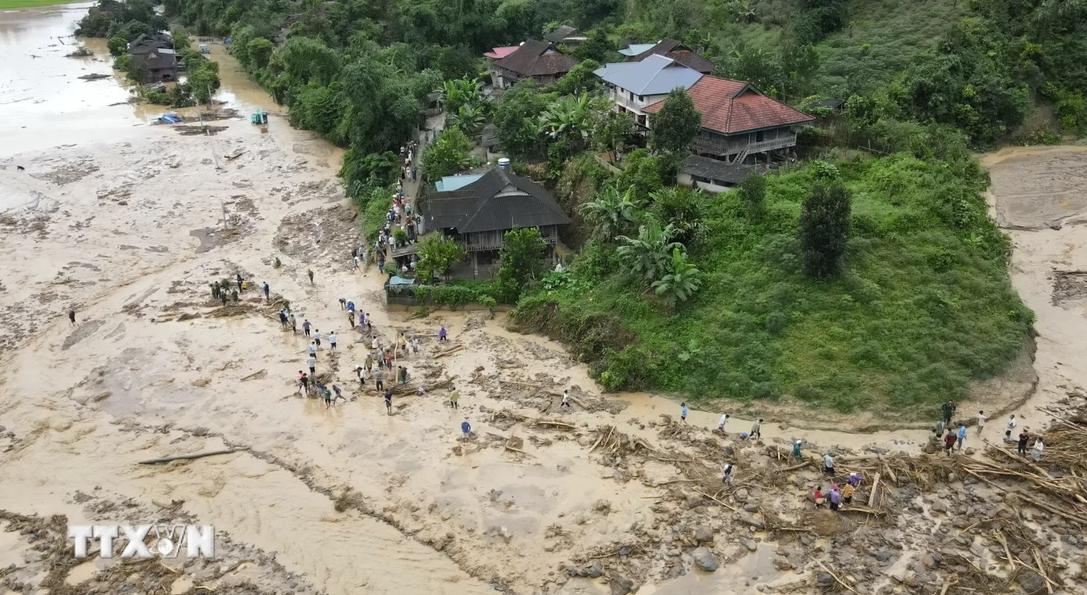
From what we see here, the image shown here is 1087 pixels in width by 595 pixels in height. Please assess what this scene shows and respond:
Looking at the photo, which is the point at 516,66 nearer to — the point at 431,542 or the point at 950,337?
the point at 950,337

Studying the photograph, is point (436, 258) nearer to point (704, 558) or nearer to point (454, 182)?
point (454, 182)

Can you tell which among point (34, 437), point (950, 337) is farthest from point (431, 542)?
point (950, 337)

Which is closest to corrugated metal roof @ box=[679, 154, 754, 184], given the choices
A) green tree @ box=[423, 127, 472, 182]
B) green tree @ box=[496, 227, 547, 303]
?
green tree @ box=[496, 227, 547, 303]

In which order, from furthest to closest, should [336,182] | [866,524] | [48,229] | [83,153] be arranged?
[83,153] < [336,182] < [48,229] < [866,524]

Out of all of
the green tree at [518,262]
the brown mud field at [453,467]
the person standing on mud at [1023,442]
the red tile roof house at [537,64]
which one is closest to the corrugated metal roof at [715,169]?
the green tree at [518,262]

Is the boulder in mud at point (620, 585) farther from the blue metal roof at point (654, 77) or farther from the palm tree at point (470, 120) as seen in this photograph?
the palm tree at point (470, 120)

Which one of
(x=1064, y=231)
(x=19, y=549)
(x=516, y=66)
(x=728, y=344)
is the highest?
(x=516, y=66)

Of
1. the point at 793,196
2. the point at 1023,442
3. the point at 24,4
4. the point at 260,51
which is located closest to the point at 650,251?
the point at 793,196
